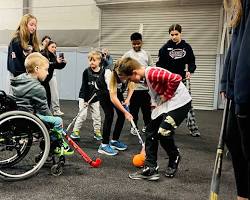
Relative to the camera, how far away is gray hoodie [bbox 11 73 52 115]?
222cm

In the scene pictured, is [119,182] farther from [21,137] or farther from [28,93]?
[28,93]

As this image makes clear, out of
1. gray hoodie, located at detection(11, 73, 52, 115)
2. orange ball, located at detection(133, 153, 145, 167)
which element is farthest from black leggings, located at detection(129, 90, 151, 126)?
gray hoodie, located at detection(11, 73, 52, 115)

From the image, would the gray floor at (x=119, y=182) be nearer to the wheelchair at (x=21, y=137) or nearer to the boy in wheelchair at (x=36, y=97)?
the wheelchair at (x=21, y=137)

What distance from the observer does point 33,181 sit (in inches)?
85.9

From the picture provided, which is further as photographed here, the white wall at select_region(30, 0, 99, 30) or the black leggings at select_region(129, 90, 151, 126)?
the white wall at select_region(30, 0, 99, 30)

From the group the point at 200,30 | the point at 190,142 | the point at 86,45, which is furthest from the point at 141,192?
the point at 86,45

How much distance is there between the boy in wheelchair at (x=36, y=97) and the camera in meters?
2.22

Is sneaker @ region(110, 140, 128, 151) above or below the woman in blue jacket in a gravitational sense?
below

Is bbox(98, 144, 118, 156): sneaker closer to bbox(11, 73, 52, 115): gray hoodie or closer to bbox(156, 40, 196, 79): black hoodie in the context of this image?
bbox(11, 73, 52, 115): gray hoodie

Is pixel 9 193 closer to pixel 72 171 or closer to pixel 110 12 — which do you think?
pixel 72 171

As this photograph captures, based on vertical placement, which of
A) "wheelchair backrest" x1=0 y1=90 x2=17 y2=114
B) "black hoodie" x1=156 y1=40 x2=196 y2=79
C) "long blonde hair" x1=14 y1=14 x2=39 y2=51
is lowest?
"wheelchair backrest" x1=0 y1=90 x2=17 y2=114

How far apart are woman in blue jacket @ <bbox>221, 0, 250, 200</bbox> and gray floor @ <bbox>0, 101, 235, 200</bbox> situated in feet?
2.08

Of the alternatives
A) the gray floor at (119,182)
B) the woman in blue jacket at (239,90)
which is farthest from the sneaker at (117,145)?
the woman in blue jacket at (239,90)

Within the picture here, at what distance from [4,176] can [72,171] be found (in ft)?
1.65
